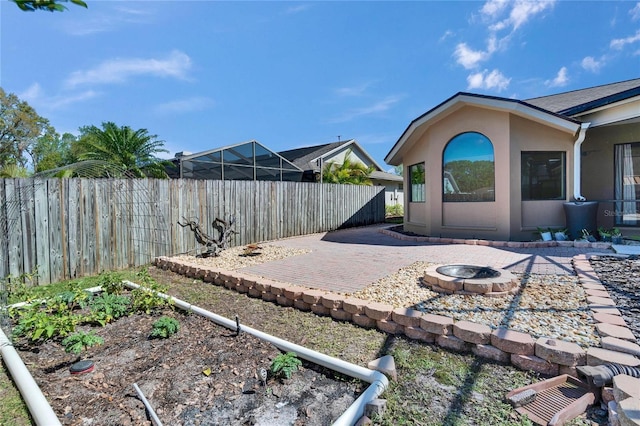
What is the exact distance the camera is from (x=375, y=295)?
13.3 ft

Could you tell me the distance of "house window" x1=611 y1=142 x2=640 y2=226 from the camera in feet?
27.1

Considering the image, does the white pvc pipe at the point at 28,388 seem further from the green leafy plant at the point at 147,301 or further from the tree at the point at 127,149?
the tree at the point at 127,149

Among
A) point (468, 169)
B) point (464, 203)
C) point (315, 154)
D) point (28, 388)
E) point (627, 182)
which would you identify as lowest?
point (28, 388)

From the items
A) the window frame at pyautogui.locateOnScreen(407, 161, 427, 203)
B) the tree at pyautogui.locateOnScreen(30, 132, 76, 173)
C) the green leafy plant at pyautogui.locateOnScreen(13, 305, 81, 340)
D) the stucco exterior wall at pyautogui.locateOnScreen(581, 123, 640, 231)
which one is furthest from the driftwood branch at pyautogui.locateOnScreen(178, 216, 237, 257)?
the tree at pyautogui.locateOnScreen(30, 132, 76, 173)

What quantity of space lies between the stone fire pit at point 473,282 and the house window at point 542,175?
5.18 m

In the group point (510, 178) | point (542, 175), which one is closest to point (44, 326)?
point (510, 178)

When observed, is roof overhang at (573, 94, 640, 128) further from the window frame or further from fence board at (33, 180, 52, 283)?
fence board at (33, 180, 52, 283)

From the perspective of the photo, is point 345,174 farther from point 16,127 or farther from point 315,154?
point 16,127

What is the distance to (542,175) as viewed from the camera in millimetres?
8383

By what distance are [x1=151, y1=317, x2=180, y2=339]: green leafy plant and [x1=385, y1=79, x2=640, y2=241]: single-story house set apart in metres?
8.08

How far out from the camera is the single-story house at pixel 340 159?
64.9ft

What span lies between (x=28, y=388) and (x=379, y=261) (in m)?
5.33

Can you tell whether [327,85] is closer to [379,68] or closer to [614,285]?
[379,68]

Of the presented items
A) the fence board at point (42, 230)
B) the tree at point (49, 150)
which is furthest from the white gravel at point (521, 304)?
the tree at point (49, 150)
